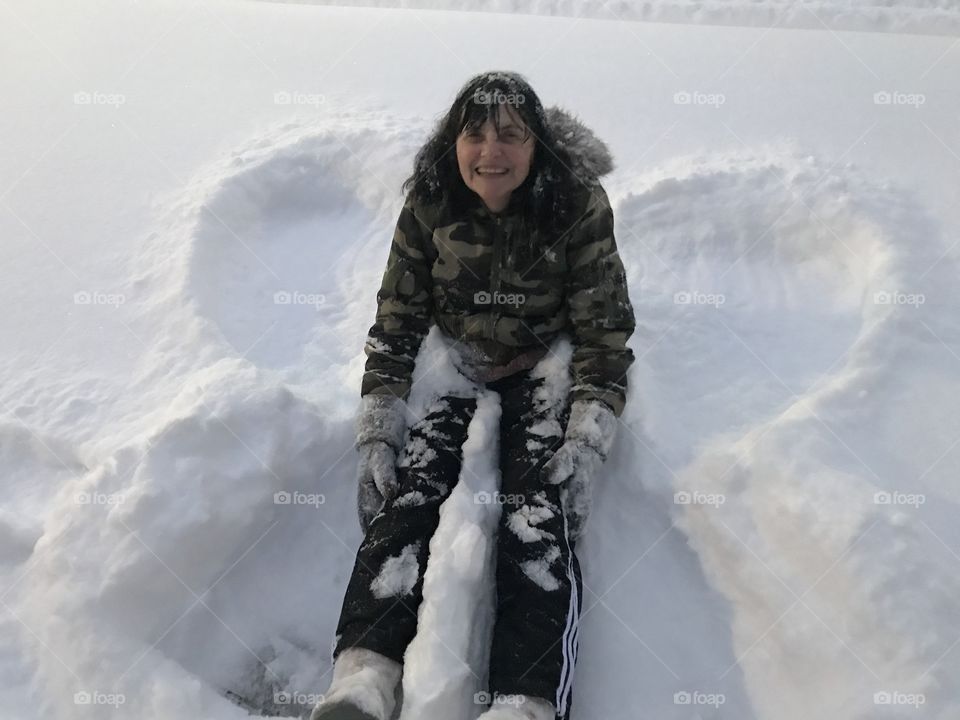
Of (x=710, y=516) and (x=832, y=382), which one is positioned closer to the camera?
(x=710, y=516)

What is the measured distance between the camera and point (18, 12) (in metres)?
4.39

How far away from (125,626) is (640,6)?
5011 millimetres

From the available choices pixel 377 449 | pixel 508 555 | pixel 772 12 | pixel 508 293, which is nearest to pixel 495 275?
pixel 508 293

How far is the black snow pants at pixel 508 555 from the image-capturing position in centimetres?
156

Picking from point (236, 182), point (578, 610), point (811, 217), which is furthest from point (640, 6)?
point (578, 610)

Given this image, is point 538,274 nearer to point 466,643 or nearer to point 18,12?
point 466,643
